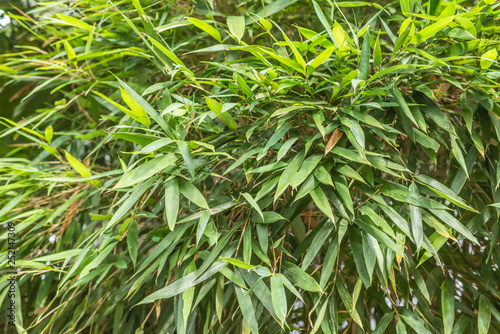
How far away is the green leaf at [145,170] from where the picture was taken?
22.5 inches

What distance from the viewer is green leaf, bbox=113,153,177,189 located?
0.57m

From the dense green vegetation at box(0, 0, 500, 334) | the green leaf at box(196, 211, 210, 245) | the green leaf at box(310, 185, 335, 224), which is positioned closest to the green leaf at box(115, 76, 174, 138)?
the dense green vegetation at box(0, 0, 500, 334)

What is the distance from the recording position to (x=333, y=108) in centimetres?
63

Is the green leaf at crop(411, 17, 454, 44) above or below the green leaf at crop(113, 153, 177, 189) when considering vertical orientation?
above

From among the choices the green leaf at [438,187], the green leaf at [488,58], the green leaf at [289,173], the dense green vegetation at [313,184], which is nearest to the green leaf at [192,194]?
the dense green vegetation at [313,184]

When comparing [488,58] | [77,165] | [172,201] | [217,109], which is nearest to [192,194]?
[172,201]

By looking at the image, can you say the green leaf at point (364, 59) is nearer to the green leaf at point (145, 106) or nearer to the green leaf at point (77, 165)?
the green leaf at point (145, 106)

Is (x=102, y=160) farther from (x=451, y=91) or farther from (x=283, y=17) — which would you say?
(x=451, y=91)

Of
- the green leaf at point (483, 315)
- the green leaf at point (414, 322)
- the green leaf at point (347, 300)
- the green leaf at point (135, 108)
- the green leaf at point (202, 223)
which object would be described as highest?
the green leaf at point (135, 108)

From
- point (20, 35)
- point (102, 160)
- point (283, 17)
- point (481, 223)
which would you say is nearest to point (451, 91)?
point (481, 223)

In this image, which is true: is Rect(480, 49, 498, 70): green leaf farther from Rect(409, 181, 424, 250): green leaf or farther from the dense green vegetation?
Rect(409, 181, 424, 250): green leaf

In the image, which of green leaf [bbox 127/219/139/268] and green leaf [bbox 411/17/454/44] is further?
green leaf [bbox 127/219/139/268]

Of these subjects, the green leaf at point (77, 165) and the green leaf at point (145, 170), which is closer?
the green leaf at point (145, 170)

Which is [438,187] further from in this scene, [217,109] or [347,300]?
[217,109]
